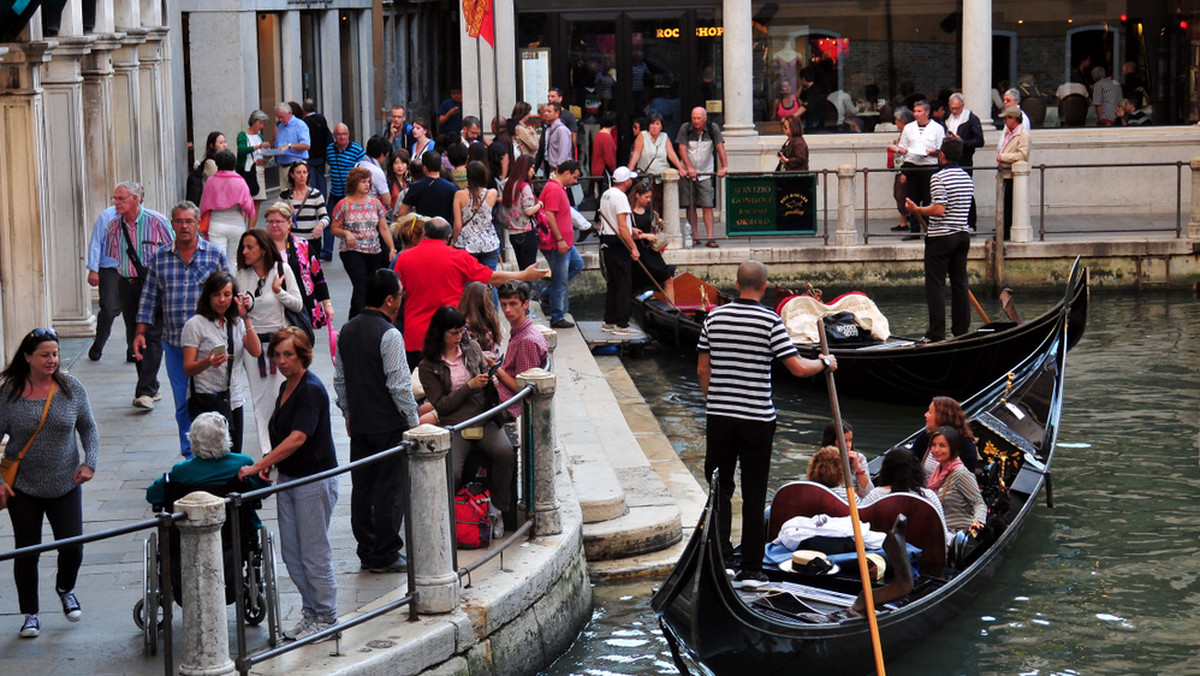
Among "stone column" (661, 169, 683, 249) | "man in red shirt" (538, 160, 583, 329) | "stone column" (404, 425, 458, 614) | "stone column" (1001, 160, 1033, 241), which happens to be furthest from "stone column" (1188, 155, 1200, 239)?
"stone column" (404, 425, 458, 614)

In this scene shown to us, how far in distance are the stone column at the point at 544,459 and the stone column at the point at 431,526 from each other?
1.04m

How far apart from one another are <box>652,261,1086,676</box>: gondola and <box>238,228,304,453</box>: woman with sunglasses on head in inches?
95.6

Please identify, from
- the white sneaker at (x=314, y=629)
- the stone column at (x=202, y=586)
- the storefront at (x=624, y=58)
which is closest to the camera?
the stone column at (x=202, y=586)

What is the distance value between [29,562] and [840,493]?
148 inches

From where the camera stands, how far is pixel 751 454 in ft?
22.8

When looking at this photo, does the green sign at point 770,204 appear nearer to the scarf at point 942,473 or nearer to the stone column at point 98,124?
the stone column at point 98,124

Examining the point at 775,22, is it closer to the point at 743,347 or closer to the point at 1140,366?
the point at 1140,366

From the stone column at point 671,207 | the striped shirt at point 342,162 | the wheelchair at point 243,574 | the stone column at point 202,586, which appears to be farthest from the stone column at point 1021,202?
the stone column at point 202,586

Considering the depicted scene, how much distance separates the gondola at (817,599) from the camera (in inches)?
241

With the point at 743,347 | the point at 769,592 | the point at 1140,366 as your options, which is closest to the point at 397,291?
the point at 743,347

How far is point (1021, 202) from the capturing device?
16938 millimetres

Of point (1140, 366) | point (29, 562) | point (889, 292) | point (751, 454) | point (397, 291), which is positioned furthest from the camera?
point (889, 292)

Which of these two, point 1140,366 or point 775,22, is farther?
point 775,22

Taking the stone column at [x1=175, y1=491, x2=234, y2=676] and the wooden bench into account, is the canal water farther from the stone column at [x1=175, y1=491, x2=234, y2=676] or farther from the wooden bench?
the stone column at [x1=175, y1=491, x2=234, y2=676]
